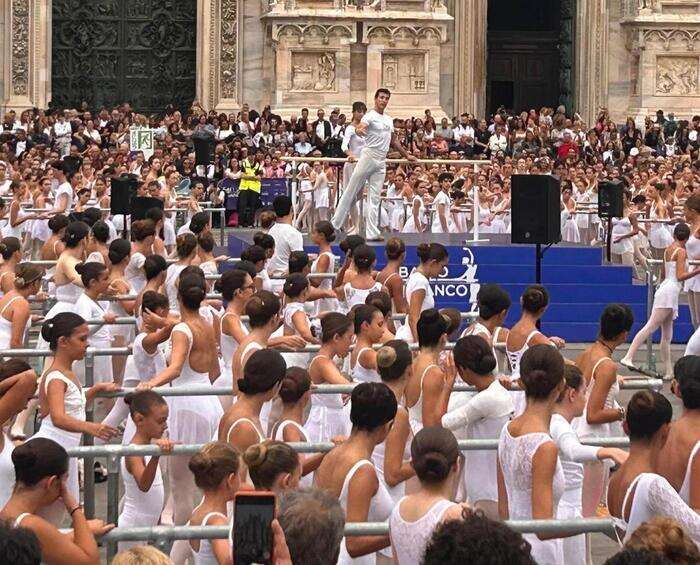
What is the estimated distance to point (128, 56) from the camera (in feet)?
132

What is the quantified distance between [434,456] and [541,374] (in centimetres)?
130

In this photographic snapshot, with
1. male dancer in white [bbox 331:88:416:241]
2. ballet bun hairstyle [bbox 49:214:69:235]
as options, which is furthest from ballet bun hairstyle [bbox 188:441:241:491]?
male dancer in white [bbox 331:88:416:241]

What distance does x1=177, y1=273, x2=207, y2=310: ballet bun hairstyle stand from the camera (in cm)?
1169

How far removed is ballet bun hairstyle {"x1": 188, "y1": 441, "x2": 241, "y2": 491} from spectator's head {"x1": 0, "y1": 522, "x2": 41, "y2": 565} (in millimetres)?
1969

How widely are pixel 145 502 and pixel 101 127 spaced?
27621 mm

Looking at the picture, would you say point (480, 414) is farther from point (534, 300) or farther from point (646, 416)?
point (534, 300)

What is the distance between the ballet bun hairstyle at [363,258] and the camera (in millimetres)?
15562

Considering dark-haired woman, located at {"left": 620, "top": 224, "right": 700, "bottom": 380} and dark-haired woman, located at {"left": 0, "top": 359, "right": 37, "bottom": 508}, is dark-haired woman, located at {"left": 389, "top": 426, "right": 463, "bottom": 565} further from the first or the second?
dark-haired woman, located at {"left": 620, "top": 224, "right": 700, "bottom": 380}

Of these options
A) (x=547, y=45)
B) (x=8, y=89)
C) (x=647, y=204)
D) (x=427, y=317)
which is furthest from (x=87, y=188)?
(x=547, y=45)

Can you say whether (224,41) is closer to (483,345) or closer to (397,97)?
(397,97)

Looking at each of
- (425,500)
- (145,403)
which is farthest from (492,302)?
(425,500)

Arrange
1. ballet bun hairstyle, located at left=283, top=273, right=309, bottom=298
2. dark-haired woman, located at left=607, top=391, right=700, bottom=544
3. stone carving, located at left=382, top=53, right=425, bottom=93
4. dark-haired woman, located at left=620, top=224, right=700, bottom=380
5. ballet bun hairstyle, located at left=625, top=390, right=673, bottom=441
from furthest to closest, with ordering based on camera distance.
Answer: stone carving, located at left=382, top=53, right=425, bottom=93
dark-haired woman, located at left=620, top=224, right=700, bottom=380
ballet bun hairstyle, located at left=283, top=273, right=309, bottom=298
ballet bun hairstyle, located at left=625, top=390, right=673, bottom=441
dark-haired woman, located at left=607, top=391, right=700, bottom=544

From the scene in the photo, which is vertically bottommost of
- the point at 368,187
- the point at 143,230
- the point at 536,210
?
the point at 143,230

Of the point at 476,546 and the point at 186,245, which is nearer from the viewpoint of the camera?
the point at 476,546
